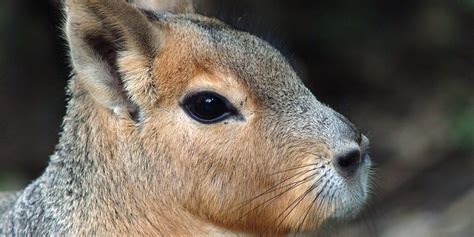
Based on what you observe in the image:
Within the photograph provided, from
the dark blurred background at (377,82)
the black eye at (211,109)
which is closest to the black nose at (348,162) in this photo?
the black eye at (211,109)

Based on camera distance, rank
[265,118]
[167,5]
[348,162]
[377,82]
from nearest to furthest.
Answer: [348,162]
[265,118]
[167,5]
[377,82]

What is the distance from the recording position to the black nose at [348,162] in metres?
3.53

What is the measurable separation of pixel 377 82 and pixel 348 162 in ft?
16.0

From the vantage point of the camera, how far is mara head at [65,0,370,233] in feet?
11.8

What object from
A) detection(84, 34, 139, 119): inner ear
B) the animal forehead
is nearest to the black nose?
the animal forehead

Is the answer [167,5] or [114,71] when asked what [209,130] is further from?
[167,5]

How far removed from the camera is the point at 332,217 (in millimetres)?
3670

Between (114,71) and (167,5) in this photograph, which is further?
(167,5)

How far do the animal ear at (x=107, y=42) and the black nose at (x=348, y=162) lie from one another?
816mm

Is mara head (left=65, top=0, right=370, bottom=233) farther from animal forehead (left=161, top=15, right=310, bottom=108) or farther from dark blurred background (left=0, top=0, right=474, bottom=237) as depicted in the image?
dark blurred background (left=0, top=0, right=474, bottom=237)

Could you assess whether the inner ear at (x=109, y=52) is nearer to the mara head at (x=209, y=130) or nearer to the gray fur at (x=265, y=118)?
the mara head at (x=209, y=130)

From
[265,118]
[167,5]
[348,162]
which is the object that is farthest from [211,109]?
[167,5]

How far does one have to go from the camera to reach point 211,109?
3592 mm

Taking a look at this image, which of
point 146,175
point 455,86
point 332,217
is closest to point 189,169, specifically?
point 146,175
